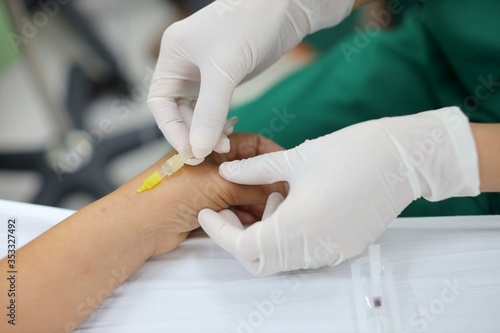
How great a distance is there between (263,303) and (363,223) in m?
0.25

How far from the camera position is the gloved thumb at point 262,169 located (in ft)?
2.54

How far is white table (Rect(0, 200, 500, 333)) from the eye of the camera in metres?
0.75

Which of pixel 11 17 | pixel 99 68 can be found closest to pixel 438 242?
pixel 99 68

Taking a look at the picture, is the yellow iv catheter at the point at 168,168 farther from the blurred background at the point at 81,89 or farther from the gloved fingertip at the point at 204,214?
the blurred background at the point at 81,89

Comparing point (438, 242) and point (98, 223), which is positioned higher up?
point (98, 223)

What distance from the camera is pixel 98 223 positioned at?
0.81m

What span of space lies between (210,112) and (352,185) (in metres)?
0.32

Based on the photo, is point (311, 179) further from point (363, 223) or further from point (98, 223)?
point (98, 223)

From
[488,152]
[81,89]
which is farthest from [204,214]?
[81,89]

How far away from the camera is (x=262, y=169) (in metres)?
0.78

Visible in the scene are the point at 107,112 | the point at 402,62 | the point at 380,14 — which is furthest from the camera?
the point at 107,112

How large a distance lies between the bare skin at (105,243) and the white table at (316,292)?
0.04 metres

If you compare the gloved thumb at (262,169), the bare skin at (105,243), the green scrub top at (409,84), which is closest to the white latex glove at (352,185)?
the gloved thumb at (262,169)

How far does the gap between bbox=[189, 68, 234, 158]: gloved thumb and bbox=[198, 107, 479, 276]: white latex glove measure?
0.48ft
